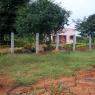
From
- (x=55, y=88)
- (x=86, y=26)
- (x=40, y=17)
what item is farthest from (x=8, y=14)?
(x=55, y=88)

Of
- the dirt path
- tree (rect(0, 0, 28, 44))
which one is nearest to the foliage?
tree (rect(0, 0, 28, 44))

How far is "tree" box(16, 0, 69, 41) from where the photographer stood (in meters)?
23.8

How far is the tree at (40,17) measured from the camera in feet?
78.2

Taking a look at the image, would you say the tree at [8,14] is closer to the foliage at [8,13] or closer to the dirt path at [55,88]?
the foliage at [8,13]

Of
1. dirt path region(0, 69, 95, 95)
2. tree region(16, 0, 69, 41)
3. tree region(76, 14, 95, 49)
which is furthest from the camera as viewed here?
tree region(76, 14, 95, 49)

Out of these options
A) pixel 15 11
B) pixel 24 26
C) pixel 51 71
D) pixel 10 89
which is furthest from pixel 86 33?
pixel 10 89

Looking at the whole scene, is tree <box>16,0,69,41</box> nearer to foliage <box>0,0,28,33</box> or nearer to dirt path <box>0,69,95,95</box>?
foliage <box>0,0,28,33</box>

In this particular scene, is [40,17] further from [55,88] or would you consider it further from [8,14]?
[55,88]

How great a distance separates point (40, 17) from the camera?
2375 cm

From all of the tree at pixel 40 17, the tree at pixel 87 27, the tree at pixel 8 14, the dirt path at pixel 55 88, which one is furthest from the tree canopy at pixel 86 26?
the dirt path at pixel 55 88

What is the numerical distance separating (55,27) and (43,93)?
57.5ft

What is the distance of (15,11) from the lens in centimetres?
2759

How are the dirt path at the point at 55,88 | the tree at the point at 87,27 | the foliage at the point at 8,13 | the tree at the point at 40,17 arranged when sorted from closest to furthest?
the dirt path at the point at 55,88, the tree at the point at 40,17, the foliage at the point at 8,13, the tree at the point at 87,27

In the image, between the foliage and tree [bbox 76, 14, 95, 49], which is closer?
the foliage
